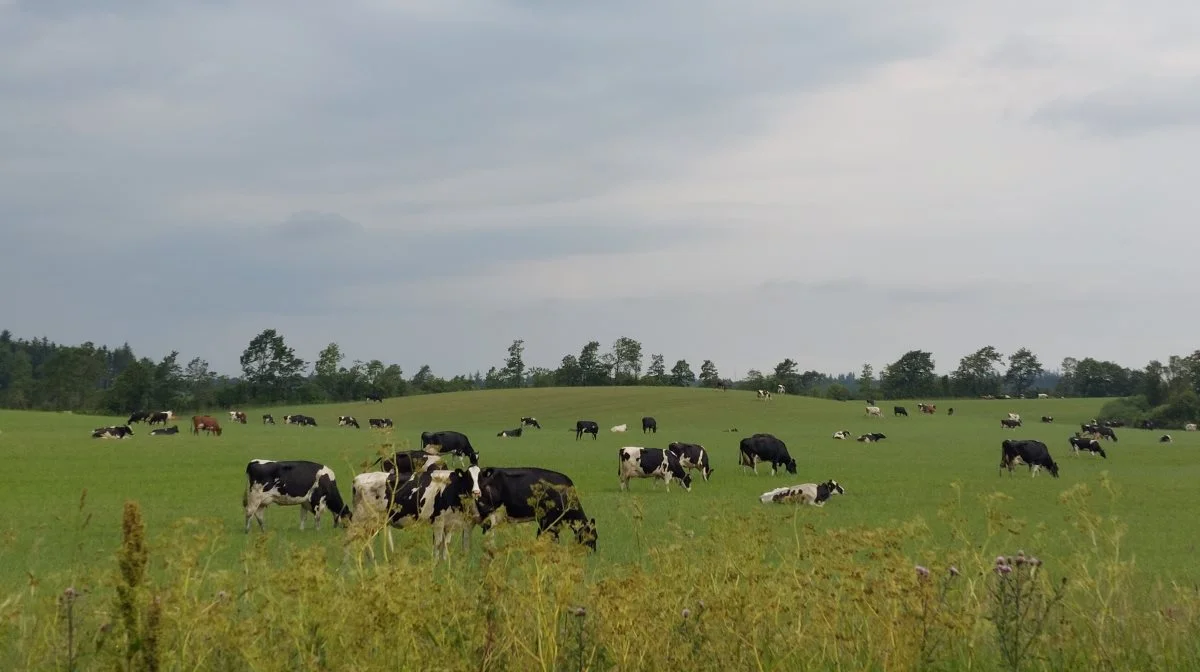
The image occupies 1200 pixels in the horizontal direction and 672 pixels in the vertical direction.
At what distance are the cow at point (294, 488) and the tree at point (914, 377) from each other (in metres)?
144

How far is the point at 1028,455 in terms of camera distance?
35.1 m

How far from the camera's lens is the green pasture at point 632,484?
1498 cm

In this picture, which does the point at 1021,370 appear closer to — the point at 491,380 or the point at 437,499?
the point at 491,380

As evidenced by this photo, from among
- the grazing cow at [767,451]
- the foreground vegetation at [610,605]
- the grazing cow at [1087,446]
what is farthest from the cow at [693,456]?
the grazing cow at [1087,446]

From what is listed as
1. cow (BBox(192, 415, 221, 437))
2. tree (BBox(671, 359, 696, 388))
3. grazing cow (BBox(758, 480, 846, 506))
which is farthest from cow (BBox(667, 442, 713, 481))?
tree (BBox(671, 359, 696, 388))

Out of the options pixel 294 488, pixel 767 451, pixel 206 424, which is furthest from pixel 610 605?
pixel 206 424

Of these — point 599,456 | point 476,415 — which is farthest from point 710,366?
point 599,456

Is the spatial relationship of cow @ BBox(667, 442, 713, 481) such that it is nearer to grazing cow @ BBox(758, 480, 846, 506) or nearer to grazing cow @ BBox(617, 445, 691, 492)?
grazing cow @ BBox(617, 445, 691, 492)

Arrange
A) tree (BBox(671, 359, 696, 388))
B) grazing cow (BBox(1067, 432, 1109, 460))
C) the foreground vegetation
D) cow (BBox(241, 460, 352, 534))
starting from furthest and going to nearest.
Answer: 1. tree (BBox(671, 359, 696, 388))
2. grazing cow (BBox(1067, 432, 1109, 460))
3. cow (BBox(241, 460, 352, 534))
4. the foreground vegetation

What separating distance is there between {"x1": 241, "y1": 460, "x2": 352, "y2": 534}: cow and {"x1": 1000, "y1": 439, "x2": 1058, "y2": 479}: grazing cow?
82.0 ft

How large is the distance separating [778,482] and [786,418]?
52.3 metres

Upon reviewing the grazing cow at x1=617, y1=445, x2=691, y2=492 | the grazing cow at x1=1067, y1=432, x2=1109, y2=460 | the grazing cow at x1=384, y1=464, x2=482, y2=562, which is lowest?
the grazing cow at x1=1067, y1=432, x2=1109, y2=460

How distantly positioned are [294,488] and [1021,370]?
613ft

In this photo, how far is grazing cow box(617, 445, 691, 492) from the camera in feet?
98.3
